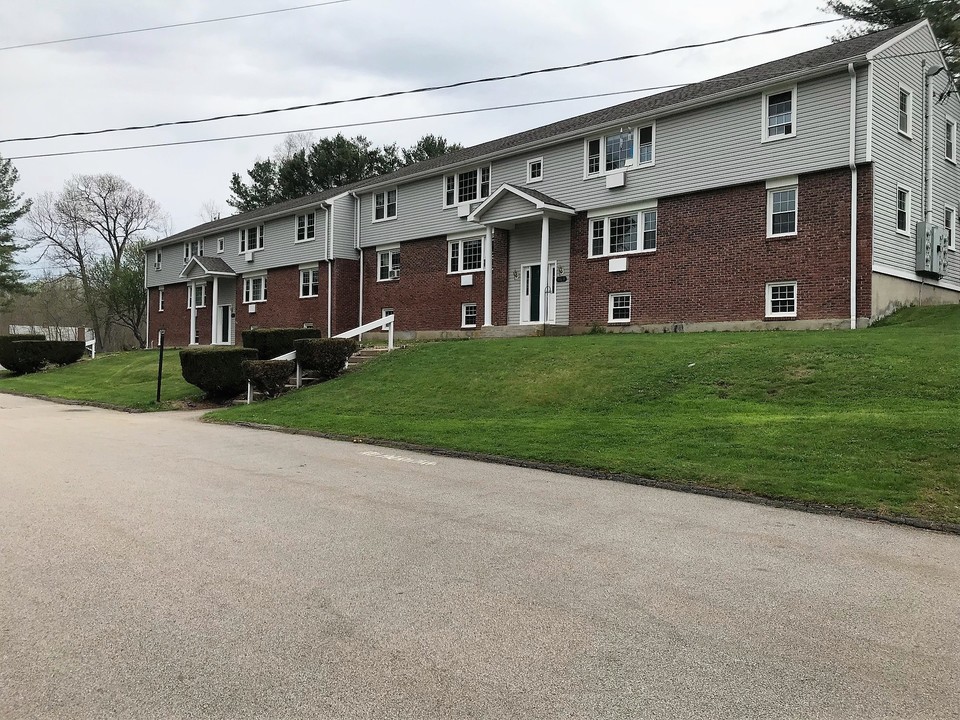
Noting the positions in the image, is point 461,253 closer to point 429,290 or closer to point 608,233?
point 429,290

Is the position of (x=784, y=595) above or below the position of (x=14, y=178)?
below

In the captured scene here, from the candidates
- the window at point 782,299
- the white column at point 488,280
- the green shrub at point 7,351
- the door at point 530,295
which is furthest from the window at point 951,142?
the green shrub at point 7,351

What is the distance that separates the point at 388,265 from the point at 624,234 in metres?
12.5

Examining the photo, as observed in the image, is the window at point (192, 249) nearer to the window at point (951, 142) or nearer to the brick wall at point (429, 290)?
the brick wall at point (429, 290)

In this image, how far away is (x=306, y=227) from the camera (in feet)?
115

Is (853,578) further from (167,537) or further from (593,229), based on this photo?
(593,229)

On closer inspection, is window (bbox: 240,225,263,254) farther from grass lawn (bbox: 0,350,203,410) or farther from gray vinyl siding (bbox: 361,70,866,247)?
gray vinyl siding (bbox: 361,70,866,247)

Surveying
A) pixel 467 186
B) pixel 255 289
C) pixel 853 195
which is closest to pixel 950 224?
pixel 853 195

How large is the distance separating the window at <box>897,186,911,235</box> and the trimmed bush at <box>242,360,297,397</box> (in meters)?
17.7

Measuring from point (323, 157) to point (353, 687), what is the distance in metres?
56.8

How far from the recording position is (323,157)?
184ft

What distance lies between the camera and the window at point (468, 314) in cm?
2842

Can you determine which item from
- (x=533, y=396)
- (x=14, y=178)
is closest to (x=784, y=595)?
(x=533, y=396)

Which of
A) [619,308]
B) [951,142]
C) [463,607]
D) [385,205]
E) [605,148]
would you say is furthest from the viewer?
[385,205]
